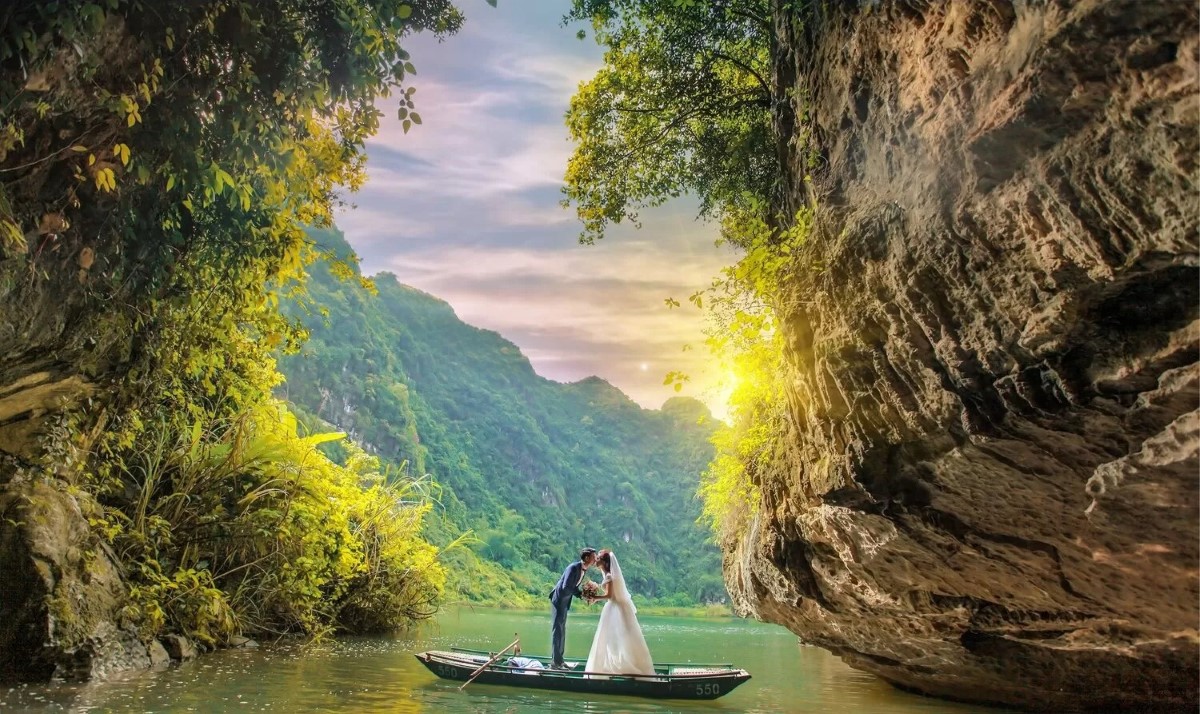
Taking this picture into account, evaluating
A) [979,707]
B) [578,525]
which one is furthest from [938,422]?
[578,525]

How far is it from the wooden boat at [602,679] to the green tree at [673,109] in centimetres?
546

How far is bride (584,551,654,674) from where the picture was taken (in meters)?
9.27

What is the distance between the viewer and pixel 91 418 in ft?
26.3

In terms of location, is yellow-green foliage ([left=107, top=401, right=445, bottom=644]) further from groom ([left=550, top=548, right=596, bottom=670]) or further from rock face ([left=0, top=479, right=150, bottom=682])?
groom ([left=550, top=548, right=596, bottom=670])

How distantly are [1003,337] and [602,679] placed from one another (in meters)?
6.31

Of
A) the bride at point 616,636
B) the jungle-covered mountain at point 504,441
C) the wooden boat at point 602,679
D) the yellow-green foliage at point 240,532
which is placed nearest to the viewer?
the wooden boat at point 602,679

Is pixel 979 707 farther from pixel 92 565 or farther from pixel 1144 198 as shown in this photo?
pixel 92 565

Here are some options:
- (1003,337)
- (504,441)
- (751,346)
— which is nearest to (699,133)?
(751,346)

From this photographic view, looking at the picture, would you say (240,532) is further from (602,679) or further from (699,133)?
(699,133)

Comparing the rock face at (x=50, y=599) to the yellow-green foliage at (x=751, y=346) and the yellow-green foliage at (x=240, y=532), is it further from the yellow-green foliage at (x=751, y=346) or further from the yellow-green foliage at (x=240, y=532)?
the yellow-green foliage at (x=751, y=346)

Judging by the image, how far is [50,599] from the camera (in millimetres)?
7418

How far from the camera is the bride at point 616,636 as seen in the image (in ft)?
30.4

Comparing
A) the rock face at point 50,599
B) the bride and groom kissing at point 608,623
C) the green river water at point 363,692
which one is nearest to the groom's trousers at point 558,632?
the bride and groom kissing at point 608,623

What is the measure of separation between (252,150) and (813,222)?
4528 millimetres
